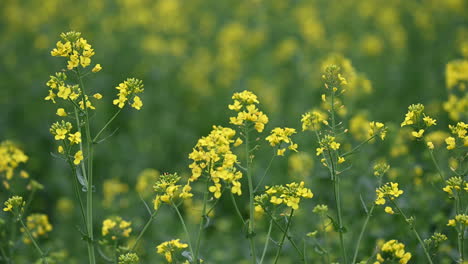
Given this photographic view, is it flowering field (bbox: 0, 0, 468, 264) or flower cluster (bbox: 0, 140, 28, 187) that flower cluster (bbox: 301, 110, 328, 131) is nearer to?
flowering field (bbox: 0, 0, 468, 264)

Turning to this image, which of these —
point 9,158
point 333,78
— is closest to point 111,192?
point 9,158

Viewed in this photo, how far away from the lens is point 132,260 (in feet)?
8.52

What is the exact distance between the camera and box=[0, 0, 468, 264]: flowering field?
2.89 metres

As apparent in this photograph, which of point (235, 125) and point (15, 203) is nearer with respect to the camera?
point (15, 203)

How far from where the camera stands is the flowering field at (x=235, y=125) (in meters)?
2.89

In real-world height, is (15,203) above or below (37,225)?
below

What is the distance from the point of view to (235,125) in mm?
3967

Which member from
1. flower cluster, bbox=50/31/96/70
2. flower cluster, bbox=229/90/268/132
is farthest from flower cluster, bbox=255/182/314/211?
flower cluster, bbox=50/31/96/70

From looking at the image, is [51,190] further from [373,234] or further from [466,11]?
[466,11]

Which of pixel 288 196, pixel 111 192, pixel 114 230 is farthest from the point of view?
pixel 111 192

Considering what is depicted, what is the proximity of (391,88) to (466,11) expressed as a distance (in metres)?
2.72

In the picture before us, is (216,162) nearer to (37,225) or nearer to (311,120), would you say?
A: (311,120)

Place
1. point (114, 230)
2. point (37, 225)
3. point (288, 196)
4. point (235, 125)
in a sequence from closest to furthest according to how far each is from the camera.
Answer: point (288, 196), point (114, 230), point (37, 225), point (235, 125)

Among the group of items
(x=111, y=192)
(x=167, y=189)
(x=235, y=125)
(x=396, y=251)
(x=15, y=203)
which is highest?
(x=111, y=192)
